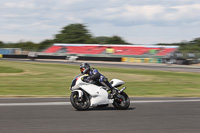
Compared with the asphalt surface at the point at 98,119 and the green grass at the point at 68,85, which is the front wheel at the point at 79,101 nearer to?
the asphalt surface at the point at 98,119

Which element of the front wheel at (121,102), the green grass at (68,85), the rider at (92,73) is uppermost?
the rider at (92,73)

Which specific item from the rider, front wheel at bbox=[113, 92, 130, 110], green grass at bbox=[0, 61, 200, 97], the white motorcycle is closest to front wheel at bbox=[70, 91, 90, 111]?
the white motorcycle

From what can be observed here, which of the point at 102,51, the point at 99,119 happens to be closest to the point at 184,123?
the point at 99,119

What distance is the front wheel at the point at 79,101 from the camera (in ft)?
27.5

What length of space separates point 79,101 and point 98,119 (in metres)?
1.27

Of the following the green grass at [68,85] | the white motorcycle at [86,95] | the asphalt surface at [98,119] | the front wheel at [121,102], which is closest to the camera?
the asphalt surface at [98,119]

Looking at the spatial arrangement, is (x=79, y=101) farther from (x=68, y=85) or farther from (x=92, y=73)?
(x=68, y=85)

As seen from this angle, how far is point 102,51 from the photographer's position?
61438mm

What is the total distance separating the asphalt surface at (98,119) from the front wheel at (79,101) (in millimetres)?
175

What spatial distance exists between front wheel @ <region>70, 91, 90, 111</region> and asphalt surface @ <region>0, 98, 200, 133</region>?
17cm

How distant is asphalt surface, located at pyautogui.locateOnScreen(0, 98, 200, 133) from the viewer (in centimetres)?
632

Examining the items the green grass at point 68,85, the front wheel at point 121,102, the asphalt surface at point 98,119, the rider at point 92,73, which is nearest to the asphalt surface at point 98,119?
the asphalt surface at point 98,119

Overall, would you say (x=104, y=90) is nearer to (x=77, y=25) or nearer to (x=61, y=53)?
(x=61, y=53)

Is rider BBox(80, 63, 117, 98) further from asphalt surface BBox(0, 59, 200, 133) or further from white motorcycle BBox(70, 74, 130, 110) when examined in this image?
asphalt surface BBox(0, 59, 200, 133)
